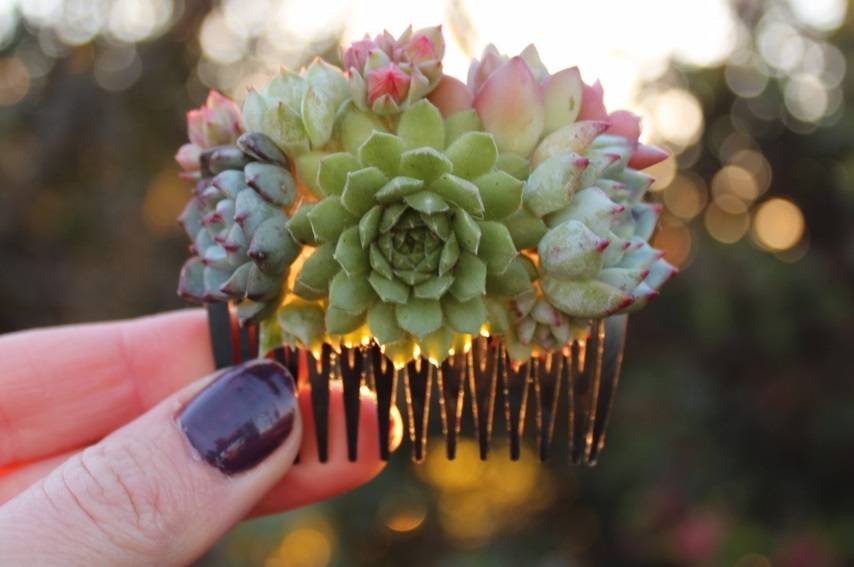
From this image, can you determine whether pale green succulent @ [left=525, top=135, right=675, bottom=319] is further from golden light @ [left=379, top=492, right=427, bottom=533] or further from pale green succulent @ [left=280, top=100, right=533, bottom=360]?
golden light @ [left=379, top=492, right=427, bottom=533]

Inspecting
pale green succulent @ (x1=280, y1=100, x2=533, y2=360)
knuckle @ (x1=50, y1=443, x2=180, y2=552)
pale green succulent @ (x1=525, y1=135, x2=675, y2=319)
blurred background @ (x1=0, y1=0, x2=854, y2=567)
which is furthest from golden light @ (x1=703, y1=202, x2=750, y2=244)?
knuckle @ (x1=50, y1=443, x2=180, y2=552)

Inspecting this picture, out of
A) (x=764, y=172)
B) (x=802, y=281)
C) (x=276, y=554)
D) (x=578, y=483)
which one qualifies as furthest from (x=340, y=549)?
(x=764, y=172)

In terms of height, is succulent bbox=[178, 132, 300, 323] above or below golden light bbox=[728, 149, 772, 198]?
above

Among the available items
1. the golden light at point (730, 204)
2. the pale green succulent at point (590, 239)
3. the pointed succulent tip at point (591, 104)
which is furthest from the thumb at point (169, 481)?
the golden light at point (730, 204)

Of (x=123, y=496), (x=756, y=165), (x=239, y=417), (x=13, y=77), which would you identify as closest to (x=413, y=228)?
(x=239, y=417)

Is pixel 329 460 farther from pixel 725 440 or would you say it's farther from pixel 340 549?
pixel 725 440

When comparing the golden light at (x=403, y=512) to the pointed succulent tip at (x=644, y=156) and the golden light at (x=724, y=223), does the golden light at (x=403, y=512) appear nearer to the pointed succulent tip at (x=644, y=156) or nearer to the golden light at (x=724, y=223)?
the golden light at (x=724, y=223)

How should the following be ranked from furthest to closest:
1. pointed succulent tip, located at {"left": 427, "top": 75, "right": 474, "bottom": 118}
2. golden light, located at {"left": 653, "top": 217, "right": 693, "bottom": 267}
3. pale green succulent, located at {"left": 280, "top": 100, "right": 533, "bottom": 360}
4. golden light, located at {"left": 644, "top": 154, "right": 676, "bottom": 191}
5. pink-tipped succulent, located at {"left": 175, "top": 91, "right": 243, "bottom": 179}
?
golden light, located at {"left": 644, "top": 154, "right": 676, "bottom": 191}
golden light, located at {"left": 653, "top": 217, "right": 693, "bottom": 267}
pink-tipped succulent, located at {"left": 175, "top": 91, "right": 243, "bottom": 179}
pointed succulent tip, located at {"left": 427, "top": 75, "right": 474, "bottom": 118}
pale green succulent, located at {"left": 280, "top": 100, "right": 533, "bottom": 360}

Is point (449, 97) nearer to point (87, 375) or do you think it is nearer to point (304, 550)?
point (87, 375)
